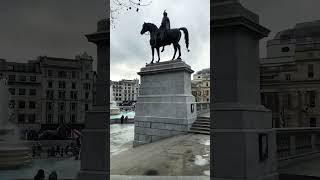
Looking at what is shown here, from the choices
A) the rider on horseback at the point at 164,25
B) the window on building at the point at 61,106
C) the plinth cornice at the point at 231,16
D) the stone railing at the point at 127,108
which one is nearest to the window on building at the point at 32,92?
the window on building at the point at 61,106

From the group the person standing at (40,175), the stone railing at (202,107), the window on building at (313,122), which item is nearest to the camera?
the stone railing at (202,107)

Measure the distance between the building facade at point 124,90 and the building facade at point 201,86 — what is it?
728 millimetres

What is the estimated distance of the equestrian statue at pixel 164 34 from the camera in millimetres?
4711

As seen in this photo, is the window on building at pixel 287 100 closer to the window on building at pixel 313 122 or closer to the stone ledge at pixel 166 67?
the window on building at pixel 313 122

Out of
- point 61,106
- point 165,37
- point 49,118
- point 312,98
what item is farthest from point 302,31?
point 49,118

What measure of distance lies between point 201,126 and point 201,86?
0.46 meters

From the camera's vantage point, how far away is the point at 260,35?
186 inches

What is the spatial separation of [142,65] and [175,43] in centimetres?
55

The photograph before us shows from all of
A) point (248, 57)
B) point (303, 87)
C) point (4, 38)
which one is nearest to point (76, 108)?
point (4, 38)

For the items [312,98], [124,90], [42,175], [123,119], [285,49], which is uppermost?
[285,49]

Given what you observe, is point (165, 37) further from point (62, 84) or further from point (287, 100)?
point (287, 100)

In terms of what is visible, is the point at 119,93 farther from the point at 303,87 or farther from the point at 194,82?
the point at 303,87

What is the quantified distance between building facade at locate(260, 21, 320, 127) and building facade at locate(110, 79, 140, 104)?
1.52 meters

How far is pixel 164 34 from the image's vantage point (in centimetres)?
484
